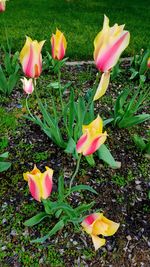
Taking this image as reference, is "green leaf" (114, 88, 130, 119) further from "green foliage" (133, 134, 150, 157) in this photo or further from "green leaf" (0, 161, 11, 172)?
"green leaf" (0, 161, 11, 172)

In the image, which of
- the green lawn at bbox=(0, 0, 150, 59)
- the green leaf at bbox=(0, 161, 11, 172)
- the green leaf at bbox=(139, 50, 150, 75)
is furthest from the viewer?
the green lawn at bbox=(0, 0, 150, 59)

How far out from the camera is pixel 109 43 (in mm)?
1961

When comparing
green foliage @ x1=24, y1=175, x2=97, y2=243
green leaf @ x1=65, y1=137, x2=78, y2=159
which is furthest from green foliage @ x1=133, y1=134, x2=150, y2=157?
A: green foliage @ x1=24, y1=175, x2=97, y2=243

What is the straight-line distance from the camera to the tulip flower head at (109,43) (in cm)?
196

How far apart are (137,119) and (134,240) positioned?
934mm

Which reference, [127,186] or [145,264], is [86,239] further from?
[127,186]

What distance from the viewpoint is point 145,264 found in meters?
2.29

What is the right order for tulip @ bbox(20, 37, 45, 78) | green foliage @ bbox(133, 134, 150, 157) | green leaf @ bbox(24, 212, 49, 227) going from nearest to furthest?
1. tulip @ bbox(20, 37, 45, 78)
2. green leaf @ bbox(24, 212, 49, 227)
3. green foliage @ bbox(133, 134, 150, 157)

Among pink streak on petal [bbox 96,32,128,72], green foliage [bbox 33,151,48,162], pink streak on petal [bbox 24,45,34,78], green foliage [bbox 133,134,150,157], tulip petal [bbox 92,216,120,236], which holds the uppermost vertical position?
pink streak on petal [bbox 96,32,128,72]

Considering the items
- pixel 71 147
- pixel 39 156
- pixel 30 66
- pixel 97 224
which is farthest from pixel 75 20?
pixel 97 224

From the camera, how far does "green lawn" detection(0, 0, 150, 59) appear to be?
16.1 feet

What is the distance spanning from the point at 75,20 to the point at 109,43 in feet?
12.9

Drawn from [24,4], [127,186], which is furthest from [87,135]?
[24,4]

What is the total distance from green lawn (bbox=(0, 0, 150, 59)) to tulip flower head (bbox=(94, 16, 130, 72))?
263 cm
